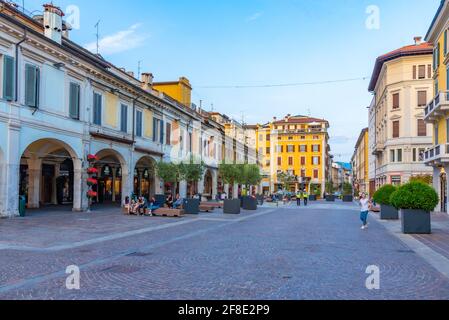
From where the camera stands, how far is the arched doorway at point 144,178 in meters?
37.0

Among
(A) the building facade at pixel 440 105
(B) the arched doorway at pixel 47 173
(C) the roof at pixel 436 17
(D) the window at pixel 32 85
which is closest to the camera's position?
(D) the window at pixel 32 85

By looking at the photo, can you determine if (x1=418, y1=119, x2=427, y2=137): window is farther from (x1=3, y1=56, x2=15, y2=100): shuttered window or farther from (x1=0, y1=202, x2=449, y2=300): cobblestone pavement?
(x1=3, y1=56, x2=15, y2=100): shuttered window

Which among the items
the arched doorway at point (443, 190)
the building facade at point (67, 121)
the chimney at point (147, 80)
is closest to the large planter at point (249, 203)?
the building facade at point (67, 121)

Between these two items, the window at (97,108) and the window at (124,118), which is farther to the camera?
the window at (124,118)

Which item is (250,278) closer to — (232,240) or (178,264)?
(178,264)

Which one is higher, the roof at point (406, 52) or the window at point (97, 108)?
the roof at point (406, 52)

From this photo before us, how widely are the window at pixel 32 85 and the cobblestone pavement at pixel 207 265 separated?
7276mm

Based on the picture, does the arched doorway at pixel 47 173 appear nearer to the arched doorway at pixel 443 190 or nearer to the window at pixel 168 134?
the window at pixel 168 134

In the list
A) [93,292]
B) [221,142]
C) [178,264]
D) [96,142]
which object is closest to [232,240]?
[178,264]

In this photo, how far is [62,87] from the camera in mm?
23641

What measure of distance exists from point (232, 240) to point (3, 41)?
13.5 m

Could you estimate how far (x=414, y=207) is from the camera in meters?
16.9

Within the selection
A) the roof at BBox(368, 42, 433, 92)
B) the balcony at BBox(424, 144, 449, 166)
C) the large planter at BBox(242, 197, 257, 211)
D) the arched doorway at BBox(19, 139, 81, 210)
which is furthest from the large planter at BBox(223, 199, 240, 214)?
the roof at BBox(368, 42, 433, 92)

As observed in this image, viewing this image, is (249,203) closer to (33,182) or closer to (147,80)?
(147,80)
